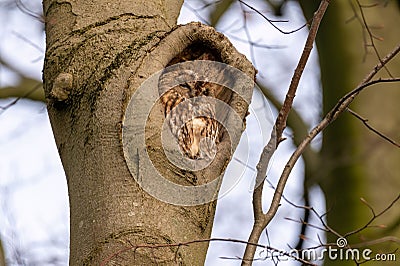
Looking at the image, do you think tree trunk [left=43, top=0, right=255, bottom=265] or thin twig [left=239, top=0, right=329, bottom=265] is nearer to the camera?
tree trunk [left=43, top=0, right=255, bottom=265]

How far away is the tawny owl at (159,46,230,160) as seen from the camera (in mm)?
1214

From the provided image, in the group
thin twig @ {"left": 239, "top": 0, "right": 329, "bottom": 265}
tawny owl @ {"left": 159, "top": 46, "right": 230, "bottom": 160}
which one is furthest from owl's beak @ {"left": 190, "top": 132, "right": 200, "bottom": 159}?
thin twig @ {"left": 239, "top": 0, "right": 329, "bottom": 265}

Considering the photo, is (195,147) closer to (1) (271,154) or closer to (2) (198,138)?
(2) (198,138)

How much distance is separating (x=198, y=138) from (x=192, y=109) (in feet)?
0.20

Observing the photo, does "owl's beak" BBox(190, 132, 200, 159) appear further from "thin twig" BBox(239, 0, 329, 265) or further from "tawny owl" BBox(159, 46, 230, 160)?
"thin twig" BBox(239, 0, 329, 265)

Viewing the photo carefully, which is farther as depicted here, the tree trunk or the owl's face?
the owl's face

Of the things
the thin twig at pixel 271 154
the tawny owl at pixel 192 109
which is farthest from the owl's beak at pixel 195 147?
the thin twig at pixel 271 154

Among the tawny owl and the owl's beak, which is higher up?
the tawny owl

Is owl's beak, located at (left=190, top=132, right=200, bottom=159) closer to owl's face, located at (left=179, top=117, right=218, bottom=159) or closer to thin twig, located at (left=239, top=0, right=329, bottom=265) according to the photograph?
owl's face, located at (left=179, top=117, right=218, bottom=159)

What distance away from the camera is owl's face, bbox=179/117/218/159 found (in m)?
1.21

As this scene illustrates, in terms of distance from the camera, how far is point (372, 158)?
2.85 meters

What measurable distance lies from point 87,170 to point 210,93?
296 mm

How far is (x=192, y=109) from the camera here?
1266 mm

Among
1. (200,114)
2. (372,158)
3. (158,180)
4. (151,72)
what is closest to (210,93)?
(200,114)
